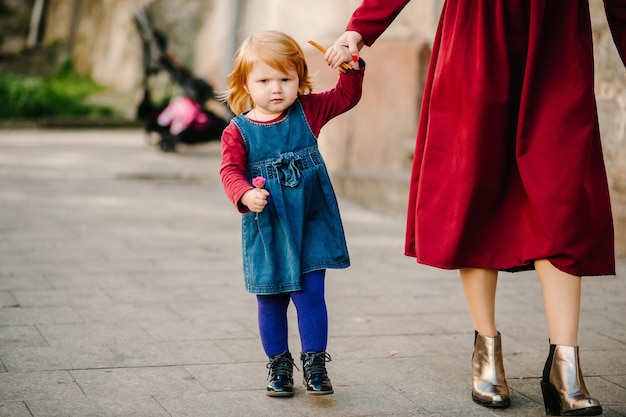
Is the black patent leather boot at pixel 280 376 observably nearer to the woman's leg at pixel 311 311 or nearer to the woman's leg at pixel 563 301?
the woman's leg at pixel 311 311

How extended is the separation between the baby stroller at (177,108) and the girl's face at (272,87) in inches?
367

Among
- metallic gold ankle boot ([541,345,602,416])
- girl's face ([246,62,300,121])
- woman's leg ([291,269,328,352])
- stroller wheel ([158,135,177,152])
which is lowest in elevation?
stroller wheel ([158,135,177,152])

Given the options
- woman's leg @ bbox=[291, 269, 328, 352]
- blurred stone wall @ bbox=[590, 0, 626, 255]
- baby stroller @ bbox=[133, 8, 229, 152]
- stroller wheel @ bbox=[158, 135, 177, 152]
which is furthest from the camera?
stroller wheel @ bbox=[158, 135, 177, 152]

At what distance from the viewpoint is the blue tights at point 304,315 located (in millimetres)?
3414

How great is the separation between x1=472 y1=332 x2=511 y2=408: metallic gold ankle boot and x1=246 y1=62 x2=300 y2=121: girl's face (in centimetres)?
99

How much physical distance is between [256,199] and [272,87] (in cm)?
41

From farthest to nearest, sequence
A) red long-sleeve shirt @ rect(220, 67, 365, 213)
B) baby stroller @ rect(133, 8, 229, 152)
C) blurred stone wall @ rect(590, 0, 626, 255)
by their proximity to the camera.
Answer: baby stroller @ rect(133, 8, 229, 152), blurred stone wall @ rect(590, 0, 626, 255), red long-sleeve shirt @ rect(220, 67, 365, 213)

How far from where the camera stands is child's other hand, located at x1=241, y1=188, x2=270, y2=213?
10.4 feet

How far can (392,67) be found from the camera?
8.80 meters

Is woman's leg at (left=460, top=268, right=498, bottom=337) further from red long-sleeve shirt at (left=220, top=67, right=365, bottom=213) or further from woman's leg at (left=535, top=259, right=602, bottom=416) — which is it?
red long-sleeve shirt at (left=220, top=67, right=365, bottom=213)

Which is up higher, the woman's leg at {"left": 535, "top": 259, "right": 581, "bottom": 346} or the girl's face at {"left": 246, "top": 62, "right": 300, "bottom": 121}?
the girl's face at {"left": 246, "top": 62, "right": 300, "bottom": 121}

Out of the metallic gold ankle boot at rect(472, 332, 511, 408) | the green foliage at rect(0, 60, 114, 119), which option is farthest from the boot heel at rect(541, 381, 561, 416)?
the green foliage at rect(0, 60, 114, 119)

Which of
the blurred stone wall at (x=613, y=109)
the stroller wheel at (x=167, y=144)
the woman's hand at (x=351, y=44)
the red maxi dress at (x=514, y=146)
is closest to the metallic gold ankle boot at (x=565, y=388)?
the red maxi dress at (x=514, y=146)

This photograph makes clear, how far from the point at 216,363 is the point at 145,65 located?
10590 mm
